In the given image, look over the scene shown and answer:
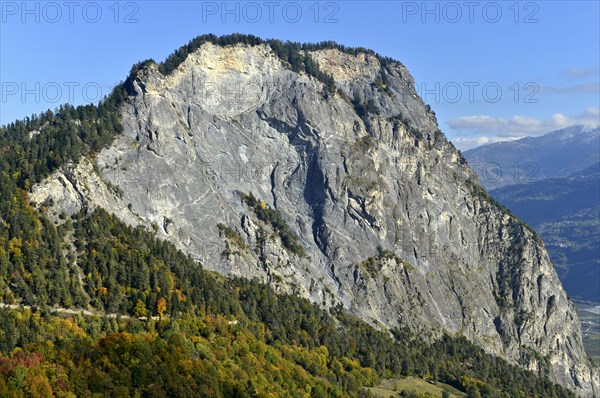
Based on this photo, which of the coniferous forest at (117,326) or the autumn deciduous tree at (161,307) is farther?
the autumn deciduous tree at (161,307)

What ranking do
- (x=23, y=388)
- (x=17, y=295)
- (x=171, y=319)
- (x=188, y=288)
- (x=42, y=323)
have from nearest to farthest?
(x=23, y=388) < (x=42, y=323) < (x=17, y=295) < (x=171, y=319) < (x=188, y=288)

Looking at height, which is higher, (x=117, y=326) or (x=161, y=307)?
(x=161, y=307)

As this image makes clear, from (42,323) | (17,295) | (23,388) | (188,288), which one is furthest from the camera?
(188,288)

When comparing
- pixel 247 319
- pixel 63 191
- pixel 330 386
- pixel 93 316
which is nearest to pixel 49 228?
pixel 63 191

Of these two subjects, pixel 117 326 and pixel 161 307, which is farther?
pixel 161 307

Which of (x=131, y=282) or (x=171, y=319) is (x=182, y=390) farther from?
(x=131, y=282)

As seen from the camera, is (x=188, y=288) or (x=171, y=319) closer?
(x=171, y=319)

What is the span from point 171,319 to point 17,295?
110ft

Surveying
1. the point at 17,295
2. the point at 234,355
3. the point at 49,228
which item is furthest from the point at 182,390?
the point at 49,228

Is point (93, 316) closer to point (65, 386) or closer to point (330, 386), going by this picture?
point (65, 386)

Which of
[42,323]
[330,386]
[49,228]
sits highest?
[49,228]

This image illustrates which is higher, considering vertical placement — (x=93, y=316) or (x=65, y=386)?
(x=93, y=316)

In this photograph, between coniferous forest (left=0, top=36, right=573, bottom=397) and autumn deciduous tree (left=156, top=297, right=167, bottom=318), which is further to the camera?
autumn deciduous tree (left=156, top=297, right=167, bottom=318)

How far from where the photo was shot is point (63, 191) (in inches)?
7702
